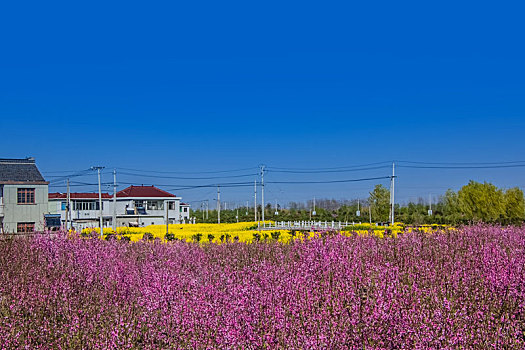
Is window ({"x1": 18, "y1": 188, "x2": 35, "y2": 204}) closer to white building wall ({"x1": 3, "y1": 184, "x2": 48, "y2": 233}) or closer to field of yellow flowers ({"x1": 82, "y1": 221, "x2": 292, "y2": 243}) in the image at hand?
white building wall ({"x1": 3, "y1": 184, "x2": 48, "y2": 233})

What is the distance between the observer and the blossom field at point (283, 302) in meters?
3.00

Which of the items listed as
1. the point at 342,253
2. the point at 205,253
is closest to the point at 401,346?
the point at 342,253

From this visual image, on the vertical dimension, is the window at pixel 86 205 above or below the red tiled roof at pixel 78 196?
below

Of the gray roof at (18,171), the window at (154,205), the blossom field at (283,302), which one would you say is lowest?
the blossom field at (283,302)

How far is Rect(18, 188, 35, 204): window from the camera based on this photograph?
28422mm

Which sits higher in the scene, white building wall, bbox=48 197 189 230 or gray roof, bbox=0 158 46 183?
gray roof, bbox=0 158 46 183

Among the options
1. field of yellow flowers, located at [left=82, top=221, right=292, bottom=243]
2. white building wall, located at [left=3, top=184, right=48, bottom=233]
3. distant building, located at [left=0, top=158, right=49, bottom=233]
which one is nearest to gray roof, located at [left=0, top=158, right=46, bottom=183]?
distant building, located at [left=0, top=158, right=49, bottom=233]

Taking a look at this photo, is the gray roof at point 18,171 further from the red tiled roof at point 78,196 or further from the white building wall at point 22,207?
the red tiled roof at point 78,196

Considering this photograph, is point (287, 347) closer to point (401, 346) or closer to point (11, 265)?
point (401, 346)

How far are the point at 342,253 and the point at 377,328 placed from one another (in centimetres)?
240

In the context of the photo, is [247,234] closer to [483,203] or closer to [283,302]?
[283,302]

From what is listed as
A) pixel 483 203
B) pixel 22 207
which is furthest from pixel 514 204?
pixel 22 207

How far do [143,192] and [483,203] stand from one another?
33.4m

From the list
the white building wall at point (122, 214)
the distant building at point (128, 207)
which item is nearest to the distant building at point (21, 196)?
the white building wall at point (122, 214)
